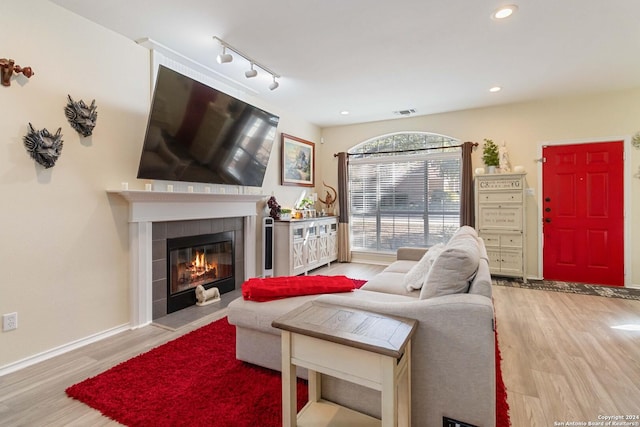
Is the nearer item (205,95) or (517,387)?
(517,387)

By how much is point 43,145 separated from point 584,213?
6147 mm

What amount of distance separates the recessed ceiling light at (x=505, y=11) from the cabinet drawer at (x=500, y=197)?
8.77ft

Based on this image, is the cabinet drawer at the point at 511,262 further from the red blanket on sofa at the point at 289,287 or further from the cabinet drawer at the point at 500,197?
the red blanket on sofa at the point at 289,287

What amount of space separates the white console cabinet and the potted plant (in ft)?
8.77

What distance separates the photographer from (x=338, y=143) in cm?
599

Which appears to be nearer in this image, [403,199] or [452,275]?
[452,275]

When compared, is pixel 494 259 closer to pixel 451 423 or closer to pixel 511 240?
pixel 511 240

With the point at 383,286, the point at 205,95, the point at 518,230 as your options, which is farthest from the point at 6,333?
the point at 518,230

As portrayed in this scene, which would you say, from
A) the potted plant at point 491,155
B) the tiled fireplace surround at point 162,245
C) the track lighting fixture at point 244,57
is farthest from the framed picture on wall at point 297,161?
the potted plant at point 491,155

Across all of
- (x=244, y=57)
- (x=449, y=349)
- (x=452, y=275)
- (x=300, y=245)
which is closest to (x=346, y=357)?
(x=449, y=349)

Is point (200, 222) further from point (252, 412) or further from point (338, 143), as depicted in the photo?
point (338, 143)

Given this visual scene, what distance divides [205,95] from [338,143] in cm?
332

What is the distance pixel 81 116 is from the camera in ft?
8.07

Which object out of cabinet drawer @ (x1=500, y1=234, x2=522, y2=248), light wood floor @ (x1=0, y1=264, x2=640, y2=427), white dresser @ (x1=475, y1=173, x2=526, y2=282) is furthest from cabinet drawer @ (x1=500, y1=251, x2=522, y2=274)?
light wood floor @ (x1=0, y1=264, x2=640, y2=427)
